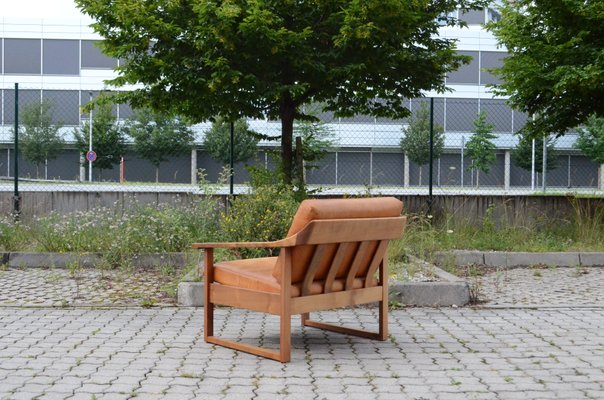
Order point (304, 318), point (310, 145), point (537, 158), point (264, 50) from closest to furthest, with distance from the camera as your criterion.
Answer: point (304, 318), point (264, 50), point (310, 145), point (537, 158)

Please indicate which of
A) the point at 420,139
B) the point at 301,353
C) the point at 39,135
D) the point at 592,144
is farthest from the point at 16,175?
the point at 592,144

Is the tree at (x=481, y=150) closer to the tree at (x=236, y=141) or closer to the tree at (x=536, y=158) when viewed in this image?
the tree at (x=536, y=158)

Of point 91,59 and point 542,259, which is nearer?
point 542,259

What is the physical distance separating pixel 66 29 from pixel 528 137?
129 ft

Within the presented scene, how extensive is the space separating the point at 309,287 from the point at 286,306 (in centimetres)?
31

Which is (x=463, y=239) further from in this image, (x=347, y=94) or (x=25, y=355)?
(x=25, y=355)

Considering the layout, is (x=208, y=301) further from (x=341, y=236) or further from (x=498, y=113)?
(x=498, y=113)

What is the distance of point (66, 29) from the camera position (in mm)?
50094

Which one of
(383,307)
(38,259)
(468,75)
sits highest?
(468,75)

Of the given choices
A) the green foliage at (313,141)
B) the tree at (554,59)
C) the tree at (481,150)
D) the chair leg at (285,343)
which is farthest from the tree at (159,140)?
the chair leg at (285,343)

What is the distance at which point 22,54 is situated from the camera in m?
50.5

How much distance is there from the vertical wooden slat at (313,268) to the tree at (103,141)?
12.5 meters

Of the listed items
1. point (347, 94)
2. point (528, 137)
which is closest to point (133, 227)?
point (347, 94)

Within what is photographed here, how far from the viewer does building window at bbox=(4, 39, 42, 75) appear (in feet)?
166
